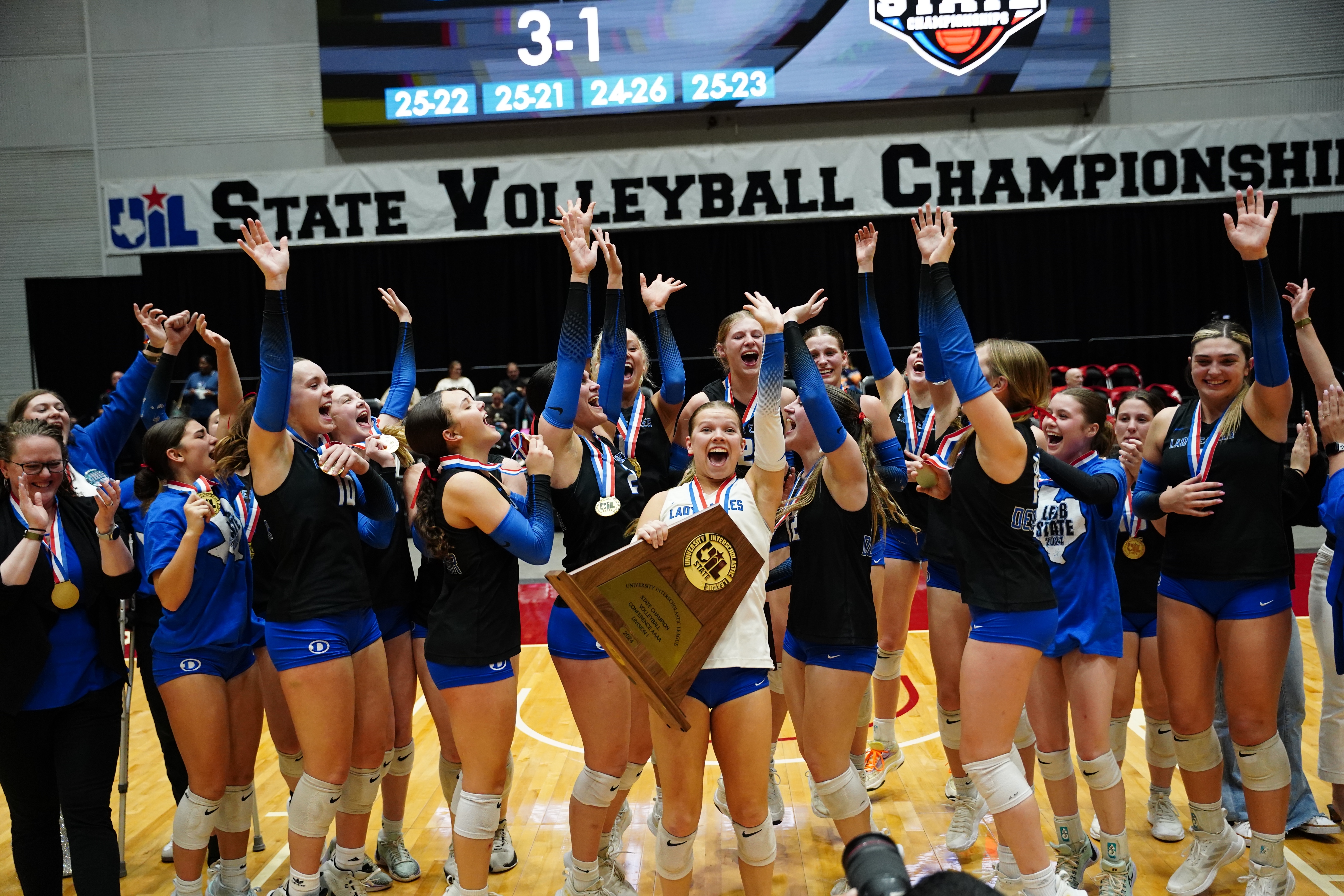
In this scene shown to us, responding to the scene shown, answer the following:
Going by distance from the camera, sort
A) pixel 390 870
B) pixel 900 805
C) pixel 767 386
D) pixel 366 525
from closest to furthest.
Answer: pixel 767 386 < pixel 366 525 < pixel 390 870 < pixel 900 805

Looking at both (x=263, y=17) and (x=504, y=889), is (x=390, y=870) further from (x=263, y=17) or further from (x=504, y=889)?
(x=263, y=17)

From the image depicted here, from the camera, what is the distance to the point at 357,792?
12.4ft

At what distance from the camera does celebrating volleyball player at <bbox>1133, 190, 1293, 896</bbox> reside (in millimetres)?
3447

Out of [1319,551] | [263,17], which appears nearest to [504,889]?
[1319,551]

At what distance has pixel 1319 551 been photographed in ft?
14.2

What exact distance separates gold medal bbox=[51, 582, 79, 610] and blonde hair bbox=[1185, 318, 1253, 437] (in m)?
3.98

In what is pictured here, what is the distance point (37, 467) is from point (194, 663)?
86 cm

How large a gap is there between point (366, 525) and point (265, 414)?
2.29 ft

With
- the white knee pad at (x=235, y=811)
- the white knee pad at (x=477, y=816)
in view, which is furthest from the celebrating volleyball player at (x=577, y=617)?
the white knee pad at (x=235, y=811)

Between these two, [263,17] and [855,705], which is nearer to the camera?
[855,705]

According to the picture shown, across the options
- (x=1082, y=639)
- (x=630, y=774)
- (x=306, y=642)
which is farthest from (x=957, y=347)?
(x=306, y=642)

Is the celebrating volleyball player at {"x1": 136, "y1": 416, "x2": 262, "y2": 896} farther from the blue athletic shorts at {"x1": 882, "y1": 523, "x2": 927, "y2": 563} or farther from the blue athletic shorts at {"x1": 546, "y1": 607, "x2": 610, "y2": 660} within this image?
the blue athletic shorts at {"x1": 882, "y1": 523, "x2": 927, "y2": 563}

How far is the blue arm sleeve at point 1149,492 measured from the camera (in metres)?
3.79

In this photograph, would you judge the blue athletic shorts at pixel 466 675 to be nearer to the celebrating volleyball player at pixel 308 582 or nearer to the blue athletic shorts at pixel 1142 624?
the celebrating volleyball player at pixel 308 582
